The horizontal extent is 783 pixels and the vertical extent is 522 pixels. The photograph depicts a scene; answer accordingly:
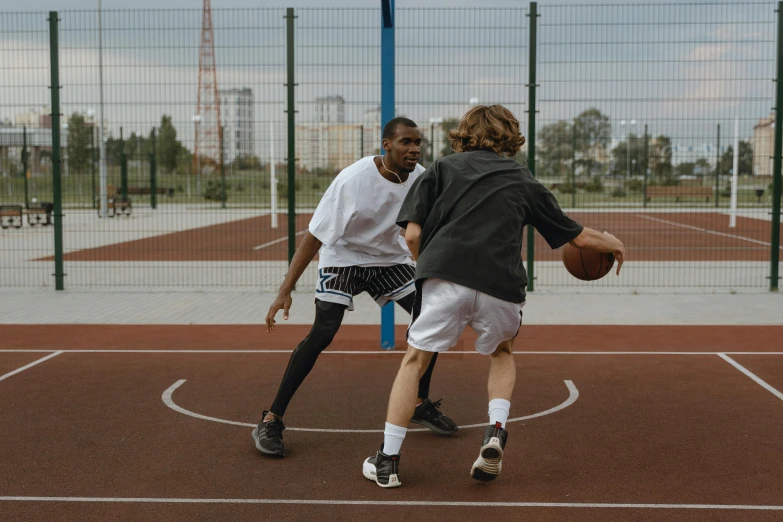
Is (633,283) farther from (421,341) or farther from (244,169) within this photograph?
(421,341)

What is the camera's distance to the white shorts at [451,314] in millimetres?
4457

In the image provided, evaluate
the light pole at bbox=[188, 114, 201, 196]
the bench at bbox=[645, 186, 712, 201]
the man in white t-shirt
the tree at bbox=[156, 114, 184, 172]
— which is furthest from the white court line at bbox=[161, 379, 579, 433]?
the bench at bbox=[645, 186, 712, 201]

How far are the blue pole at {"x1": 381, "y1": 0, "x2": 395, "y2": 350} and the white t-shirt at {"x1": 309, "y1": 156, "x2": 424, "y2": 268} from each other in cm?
231

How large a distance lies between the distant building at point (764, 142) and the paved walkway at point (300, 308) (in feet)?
5.39

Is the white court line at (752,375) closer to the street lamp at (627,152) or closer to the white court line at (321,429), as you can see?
the white court line at (321,429)

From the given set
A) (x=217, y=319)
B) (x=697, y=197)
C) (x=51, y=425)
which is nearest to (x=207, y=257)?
(x=217, y=319)

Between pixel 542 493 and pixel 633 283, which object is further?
pixel 633 283

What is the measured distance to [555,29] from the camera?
10945 mm

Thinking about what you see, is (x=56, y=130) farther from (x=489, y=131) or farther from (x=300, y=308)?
(x=489, y=131)

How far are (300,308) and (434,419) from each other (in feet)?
17.0

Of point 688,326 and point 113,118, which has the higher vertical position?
point 113,118

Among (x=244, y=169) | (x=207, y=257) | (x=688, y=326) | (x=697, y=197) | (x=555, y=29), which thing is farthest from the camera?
(x=697, y=197)

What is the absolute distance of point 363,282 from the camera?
5.48 metres

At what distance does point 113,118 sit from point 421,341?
8.09 meters
